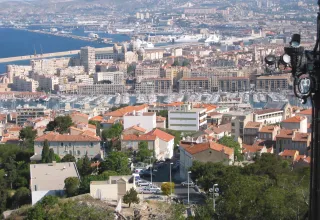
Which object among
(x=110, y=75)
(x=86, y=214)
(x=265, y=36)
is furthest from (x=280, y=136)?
(x=265, y=36)

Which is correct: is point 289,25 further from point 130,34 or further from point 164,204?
point 164,204

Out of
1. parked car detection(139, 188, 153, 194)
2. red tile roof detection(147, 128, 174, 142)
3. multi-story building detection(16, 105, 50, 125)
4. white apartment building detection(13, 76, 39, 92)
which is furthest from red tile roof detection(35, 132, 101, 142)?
white apartment building detection(13, 76, 39, 92)

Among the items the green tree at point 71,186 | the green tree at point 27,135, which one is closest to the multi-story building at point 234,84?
the green tree at point 27,135

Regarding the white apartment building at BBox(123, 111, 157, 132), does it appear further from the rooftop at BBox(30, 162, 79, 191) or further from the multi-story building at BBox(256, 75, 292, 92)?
the multi-story building at BBox(256, 75, 292, 92)

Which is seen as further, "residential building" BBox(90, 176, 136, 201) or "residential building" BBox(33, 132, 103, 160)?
"residential building" BBox(33, 132, 103, 160)

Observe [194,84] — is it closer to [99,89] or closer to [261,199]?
[99,89]

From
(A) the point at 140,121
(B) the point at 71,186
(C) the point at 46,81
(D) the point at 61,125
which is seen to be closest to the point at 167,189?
(B) the point at 71,186

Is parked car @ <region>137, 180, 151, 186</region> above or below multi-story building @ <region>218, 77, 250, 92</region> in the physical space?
above
